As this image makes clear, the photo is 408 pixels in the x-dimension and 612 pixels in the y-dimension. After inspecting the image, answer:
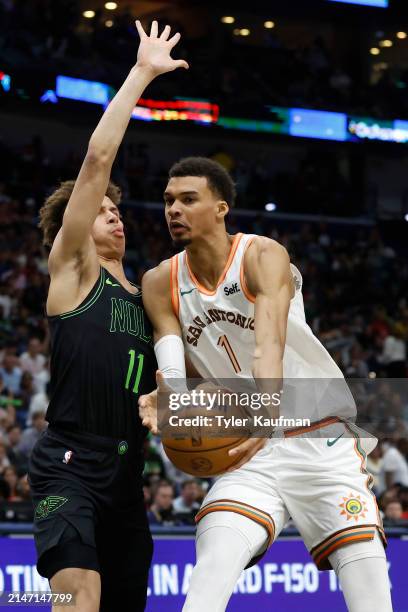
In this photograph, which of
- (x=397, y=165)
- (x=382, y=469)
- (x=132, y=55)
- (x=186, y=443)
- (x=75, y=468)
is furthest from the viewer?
(x=397, y=165)

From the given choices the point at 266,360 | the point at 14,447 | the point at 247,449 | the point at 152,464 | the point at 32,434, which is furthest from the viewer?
the point at 152,464

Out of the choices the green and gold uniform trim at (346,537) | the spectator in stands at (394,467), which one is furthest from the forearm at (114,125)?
the spectator in stands at (394,467)

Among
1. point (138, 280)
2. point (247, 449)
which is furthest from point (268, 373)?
point (138, 280)

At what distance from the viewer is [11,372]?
1336 centimetres

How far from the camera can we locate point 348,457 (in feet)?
16.9

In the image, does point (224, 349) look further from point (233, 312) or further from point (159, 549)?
point (159, 549)

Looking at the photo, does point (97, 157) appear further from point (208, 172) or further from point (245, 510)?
point (245, 510)

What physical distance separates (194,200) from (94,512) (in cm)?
153

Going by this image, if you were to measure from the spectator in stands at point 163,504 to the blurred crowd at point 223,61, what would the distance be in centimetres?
1368

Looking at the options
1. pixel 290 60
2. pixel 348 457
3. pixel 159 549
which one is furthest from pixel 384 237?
pixel 348 457

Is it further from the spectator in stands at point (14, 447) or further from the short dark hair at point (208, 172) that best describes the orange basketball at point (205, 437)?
the spectator in stands at point (14, 447)

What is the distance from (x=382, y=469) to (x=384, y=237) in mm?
14480

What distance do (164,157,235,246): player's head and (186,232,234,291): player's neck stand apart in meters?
0.05

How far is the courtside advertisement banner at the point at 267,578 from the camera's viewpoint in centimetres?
891
